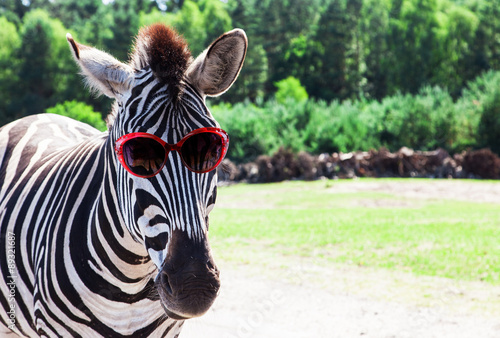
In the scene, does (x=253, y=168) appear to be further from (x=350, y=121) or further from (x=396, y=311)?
(x=396, y=311)

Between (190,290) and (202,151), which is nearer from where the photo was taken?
(190,290)

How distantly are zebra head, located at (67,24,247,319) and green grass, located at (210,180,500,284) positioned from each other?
3424 mm

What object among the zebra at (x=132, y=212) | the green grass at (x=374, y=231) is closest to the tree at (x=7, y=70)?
the green grass at (x=374, y=231)

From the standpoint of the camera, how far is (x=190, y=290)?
5.00ft

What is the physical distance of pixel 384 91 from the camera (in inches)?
1921

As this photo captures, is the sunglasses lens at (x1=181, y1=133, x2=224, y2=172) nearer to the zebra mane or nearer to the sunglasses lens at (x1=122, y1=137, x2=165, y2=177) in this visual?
the sunglasses lens at (x1=122, y1=137, x2=165, y2=177)

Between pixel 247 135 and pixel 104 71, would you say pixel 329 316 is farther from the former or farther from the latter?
pixel 247 135

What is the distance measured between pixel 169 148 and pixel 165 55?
360mm

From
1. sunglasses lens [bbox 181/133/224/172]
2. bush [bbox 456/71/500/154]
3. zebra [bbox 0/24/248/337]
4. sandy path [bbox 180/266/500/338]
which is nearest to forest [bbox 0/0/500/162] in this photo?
bush [bbox 456/71/500/154]

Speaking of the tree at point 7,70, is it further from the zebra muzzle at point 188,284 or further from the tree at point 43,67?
the zebra muzzle at point 188,284

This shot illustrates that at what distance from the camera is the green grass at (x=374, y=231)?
6.92 meters

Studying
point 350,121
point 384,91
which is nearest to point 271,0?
point 384,91

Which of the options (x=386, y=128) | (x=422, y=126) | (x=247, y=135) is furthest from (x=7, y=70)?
(x=422, y=126)

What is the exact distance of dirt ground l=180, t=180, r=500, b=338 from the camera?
4523 mm
